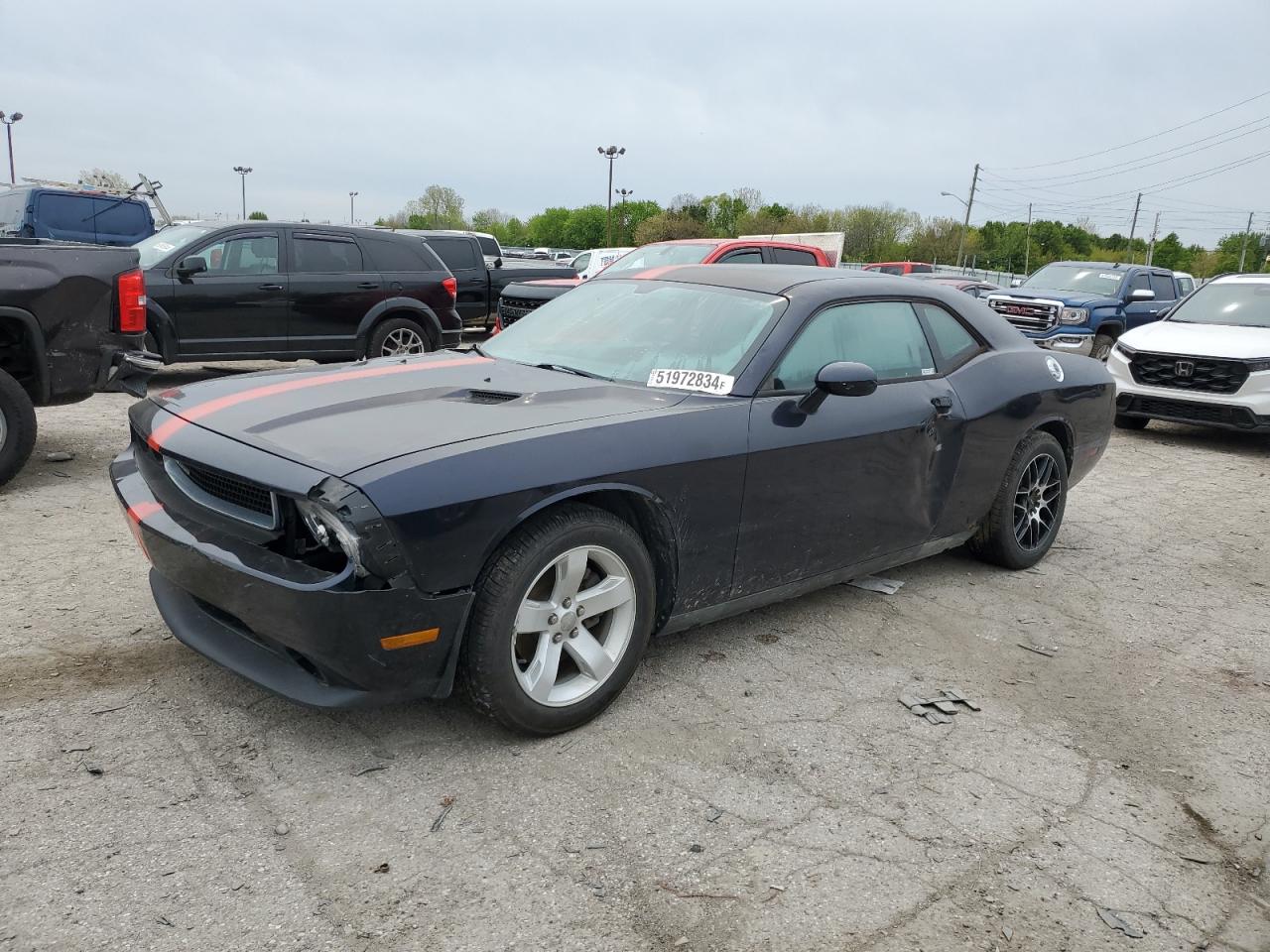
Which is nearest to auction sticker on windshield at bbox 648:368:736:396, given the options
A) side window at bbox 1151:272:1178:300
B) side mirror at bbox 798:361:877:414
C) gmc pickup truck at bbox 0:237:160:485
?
side mirror at bbox 798:361:877:414

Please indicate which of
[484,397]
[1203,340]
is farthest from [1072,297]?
[484,397]

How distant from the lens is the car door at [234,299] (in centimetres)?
916

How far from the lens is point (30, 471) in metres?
6.29

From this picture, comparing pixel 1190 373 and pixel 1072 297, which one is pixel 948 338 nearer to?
pixel 1190 373

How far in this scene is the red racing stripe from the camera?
11.0 ft

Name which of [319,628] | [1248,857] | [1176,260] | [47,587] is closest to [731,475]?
[319,628]

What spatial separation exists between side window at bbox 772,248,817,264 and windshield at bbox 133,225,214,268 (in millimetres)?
6108

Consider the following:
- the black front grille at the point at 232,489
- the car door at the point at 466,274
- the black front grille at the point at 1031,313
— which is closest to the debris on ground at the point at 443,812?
the black front grille at the point at 232,489

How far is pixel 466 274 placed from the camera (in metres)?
14.2

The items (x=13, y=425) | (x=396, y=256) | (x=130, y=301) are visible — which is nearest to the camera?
(x=13, y=425)

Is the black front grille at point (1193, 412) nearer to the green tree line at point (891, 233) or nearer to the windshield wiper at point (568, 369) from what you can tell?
the windshield wiper at point (568, 369)

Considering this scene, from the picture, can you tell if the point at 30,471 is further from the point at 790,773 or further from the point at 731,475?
the point at 790,773

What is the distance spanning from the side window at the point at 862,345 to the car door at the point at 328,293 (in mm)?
6933

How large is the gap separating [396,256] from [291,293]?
1.31 metres
